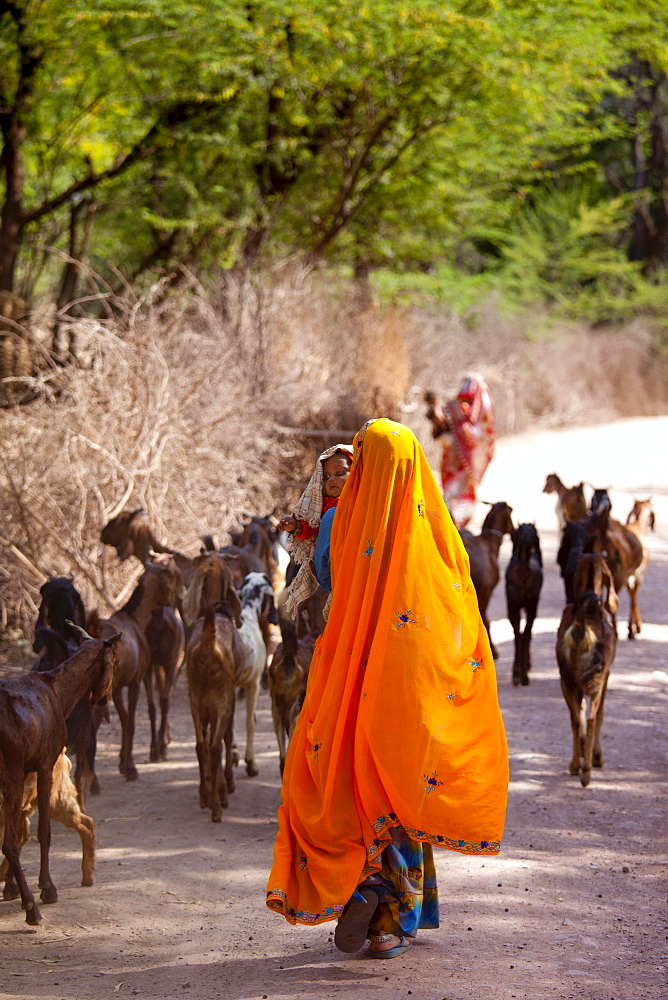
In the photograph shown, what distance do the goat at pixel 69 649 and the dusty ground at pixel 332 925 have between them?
0.36 meters

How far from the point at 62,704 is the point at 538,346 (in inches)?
926

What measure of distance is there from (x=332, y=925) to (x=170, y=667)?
2.74m

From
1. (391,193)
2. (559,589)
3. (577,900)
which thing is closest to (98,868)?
(577,900)

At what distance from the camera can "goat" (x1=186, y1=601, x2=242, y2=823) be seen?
611 cm

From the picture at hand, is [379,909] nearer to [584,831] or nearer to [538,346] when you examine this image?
[584,831]

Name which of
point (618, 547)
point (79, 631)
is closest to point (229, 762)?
point (79, 631)

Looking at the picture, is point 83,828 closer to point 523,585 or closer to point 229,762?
point 229,762

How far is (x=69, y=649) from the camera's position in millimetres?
5777

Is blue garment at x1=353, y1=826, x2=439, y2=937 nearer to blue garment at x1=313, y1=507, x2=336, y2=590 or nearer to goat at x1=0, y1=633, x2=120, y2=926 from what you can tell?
blue garment at x1=313, y1=507, x2=336, y2=590

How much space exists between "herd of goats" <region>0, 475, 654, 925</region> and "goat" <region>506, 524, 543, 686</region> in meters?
0.02

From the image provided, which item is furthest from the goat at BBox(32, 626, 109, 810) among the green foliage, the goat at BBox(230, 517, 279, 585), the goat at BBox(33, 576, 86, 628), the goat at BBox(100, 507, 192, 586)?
the green foliage

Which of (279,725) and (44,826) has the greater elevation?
(279,725)

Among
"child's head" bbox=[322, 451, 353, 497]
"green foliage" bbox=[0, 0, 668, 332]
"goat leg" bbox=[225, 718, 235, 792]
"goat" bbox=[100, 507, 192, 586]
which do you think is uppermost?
"green foliage" bbox=[0, 0, 668, 332]

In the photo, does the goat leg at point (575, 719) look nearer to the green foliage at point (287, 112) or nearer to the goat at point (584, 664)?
the goat at point (584, 664)
